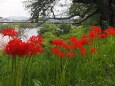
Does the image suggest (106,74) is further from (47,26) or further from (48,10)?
(48,10)

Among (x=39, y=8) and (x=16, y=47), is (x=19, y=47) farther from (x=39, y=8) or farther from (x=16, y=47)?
(x=39, y=8)

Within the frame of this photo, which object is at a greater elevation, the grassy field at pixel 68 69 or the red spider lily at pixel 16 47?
the red spider lily at pixel 16 47

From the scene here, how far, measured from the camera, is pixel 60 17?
1934 centimetres

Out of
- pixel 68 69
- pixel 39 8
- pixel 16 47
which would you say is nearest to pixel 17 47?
pixel 16 47

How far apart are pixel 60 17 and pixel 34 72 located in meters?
13.7

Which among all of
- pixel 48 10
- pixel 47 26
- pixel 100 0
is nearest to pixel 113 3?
pixel 100 0

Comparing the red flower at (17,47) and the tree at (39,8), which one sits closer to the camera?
the red flower at (17,47)

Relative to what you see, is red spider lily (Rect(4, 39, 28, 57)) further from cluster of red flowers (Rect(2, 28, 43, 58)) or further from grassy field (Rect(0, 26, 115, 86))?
grassy field (Rect(0, 26, 115, 86))

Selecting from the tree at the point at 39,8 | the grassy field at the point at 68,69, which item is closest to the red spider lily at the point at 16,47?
A: the grassy field at the point at 68,69

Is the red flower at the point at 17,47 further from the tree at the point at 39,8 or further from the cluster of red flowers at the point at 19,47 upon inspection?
the tree at the point at 39,8

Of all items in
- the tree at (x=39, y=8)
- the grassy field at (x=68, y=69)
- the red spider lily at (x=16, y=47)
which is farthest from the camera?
the tree at (x=39, y=8)

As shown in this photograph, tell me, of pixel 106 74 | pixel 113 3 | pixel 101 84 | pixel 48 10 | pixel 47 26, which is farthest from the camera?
pixel 48 10

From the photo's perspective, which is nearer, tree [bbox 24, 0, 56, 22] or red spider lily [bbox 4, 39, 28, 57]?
red spider lily [bbox 4, 39, 28, 57]

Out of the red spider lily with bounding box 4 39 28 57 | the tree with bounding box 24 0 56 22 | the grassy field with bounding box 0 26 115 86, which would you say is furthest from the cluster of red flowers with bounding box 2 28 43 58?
the tree with bounding box 24 0 56 22
